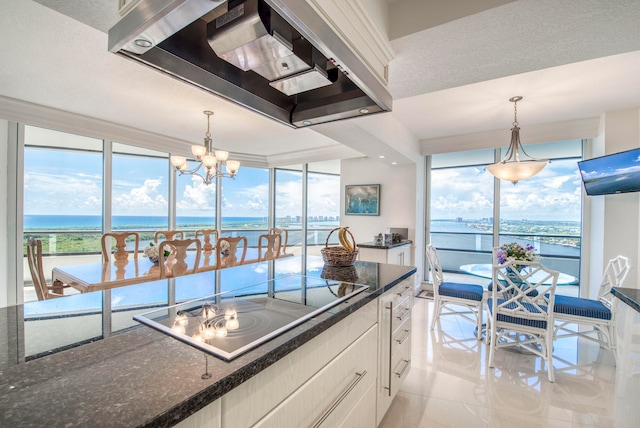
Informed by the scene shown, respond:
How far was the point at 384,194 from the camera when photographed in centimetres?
489

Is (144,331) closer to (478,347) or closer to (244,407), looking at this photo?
(244,407)

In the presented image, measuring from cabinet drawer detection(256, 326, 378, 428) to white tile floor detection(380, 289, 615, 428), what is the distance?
2.38 feet

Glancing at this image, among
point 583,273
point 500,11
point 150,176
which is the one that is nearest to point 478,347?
point 583,273

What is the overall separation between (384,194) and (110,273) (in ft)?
13.0

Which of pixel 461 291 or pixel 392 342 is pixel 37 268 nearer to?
pixel 392 342

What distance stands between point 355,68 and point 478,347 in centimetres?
300

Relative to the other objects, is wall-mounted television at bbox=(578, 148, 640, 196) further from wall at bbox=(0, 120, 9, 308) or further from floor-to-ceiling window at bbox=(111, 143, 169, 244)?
wall at bbox=(0, 120, 9, 308)

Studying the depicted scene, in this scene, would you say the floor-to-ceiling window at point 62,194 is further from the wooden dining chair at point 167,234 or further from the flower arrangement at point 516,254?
the flower arrangement at point 516,254

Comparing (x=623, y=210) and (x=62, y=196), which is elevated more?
(x=62, y=196)

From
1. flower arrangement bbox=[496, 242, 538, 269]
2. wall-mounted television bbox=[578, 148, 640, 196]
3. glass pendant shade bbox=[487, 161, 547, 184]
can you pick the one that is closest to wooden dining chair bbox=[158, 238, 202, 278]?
flower arrangement bbox=[496, 242, 538, 269]

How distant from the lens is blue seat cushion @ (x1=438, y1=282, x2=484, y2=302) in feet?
9.64

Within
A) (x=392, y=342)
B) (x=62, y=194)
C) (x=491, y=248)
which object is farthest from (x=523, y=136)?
(x=62, y=194)

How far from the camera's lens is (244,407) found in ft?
2.39

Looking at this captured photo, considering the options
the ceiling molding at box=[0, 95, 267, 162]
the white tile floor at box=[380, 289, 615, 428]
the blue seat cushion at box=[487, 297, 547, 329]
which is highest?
the ceiling molding at box=[0, 95, 267, 162]
